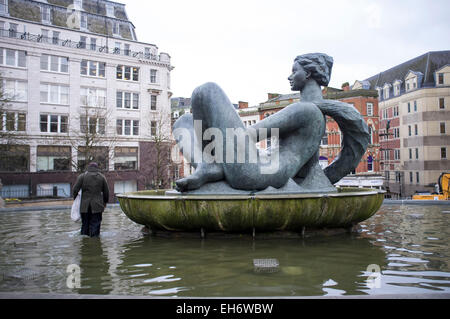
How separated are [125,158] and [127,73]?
940 cm

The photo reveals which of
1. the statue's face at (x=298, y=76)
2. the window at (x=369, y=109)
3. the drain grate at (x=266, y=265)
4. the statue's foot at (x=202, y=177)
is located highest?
the window at (x=369, y=109)

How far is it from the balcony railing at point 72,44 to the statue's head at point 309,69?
1416 inches

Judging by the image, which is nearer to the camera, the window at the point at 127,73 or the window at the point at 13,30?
the window at the point at 13,30

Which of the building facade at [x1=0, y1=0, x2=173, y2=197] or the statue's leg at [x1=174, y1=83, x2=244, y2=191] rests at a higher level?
the building facade at [x1=0, y1=0, x2=173, y2=197]

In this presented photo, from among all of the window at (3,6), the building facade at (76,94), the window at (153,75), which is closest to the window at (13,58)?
the building facade at (76,94)

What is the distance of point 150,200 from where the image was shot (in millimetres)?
6434

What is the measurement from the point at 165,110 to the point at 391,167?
34.5 metres

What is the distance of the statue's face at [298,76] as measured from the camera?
8.37m

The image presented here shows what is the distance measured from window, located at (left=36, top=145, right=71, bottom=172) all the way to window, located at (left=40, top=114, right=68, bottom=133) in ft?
5.99

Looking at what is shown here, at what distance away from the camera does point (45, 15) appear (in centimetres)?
3966

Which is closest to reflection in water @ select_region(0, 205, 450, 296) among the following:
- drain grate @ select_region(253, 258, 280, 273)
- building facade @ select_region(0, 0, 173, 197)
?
drain grate @ select_region(253, 258, 280, 273)

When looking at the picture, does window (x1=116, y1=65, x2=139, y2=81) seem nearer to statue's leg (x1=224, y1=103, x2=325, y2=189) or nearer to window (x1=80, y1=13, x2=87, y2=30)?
window (x1=80, y1=13, x2=87, y2=30)

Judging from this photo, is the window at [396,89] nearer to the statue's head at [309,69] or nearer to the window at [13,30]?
the window at [13,30]

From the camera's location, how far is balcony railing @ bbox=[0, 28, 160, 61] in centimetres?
3638
